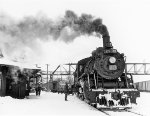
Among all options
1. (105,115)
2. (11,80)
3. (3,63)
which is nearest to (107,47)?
(105,115)

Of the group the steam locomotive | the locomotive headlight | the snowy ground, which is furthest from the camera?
the locomotive headlight

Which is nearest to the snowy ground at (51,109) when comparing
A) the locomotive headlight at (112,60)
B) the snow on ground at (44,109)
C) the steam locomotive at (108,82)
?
the snow on ground at (44,109)

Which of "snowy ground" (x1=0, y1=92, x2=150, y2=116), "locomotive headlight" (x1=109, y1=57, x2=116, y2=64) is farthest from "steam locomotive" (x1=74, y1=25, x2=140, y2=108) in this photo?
"snowy ground" (x1=0, y1=92, x2=150, y2=116)

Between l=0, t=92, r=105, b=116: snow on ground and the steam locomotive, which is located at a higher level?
the steam locomotive

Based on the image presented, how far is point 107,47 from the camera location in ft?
45.7

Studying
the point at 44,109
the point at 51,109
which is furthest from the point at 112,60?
the point at 44,109

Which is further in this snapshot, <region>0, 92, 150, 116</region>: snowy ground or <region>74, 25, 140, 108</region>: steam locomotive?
<region>74, 25, 140, 108</region>: steam locomotive

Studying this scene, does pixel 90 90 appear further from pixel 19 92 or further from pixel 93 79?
pixel 19 92

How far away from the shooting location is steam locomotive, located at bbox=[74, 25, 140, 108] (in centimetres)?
1254

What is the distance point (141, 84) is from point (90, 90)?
4222 centimetres

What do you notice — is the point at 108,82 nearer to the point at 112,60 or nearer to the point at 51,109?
the point at 112,60

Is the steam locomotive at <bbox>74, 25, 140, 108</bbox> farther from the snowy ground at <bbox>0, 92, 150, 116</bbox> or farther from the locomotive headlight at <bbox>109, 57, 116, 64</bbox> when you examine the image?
the snowy ground at <bbox>0, 92, 150, 116</bbox>

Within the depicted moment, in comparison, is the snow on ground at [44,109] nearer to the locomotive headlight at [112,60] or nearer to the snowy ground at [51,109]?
the snowy ground at [51,109]

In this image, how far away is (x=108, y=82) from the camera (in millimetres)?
13680
